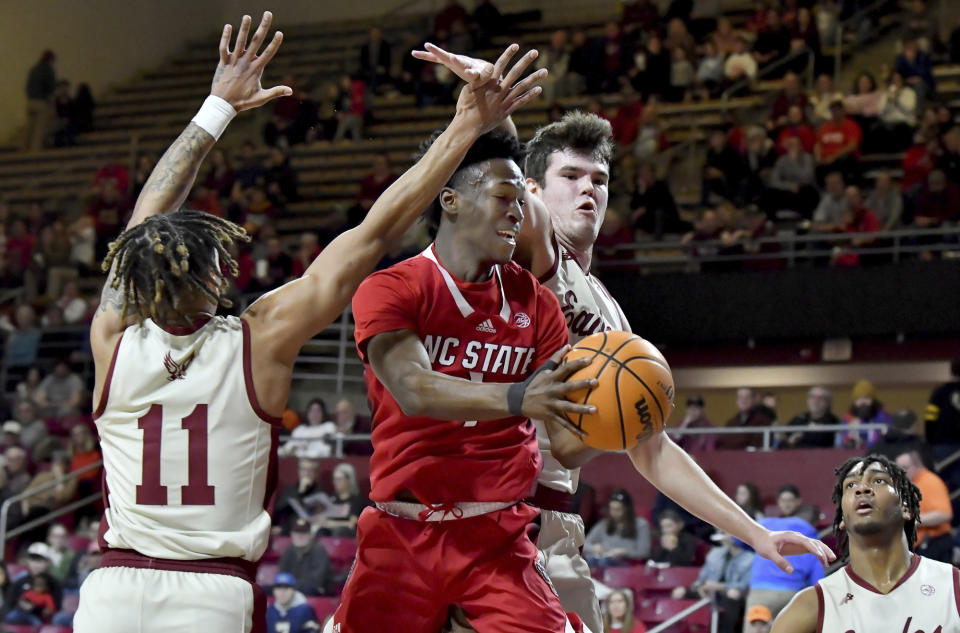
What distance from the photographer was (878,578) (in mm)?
5754

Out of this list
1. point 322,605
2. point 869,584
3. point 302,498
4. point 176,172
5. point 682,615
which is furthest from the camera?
point 302,498

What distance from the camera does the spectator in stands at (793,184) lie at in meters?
14.1

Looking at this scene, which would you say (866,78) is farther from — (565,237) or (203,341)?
(203,341)

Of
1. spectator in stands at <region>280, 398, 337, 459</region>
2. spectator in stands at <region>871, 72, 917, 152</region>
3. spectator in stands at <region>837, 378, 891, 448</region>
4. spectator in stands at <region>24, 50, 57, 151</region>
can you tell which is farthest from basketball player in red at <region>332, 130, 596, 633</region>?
spectator in stands at <region>24, 50, 57, 151</region>

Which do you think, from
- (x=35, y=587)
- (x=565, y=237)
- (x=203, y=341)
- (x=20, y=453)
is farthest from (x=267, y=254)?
(x=203, y=341)

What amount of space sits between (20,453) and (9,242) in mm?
5083

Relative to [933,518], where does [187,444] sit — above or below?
above

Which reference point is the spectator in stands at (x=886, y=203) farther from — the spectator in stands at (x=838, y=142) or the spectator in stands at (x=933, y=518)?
the spectator in stands at (x=933, y=518)

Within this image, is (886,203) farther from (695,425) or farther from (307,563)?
(307,563)

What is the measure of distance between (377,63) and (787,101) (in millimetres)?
7052

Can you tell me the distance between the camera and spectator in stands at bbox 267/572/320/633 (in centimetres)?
1033

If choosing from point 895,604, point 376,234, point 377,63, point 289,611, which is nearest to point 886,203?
point 289,611

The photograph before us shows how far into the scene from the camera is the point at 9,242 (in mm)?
18297

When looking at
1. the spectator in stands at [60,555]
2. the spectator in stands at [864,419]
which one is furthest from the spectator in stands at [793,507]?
the spectator in stands at [60,555]
